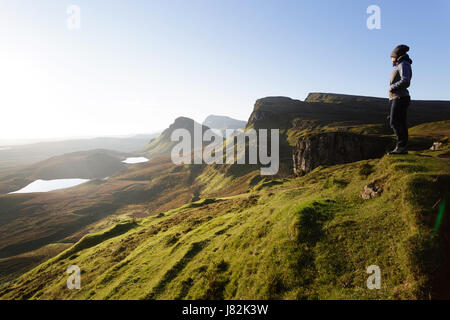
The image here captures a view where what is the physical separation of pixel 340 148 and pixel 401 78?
45.9 metres

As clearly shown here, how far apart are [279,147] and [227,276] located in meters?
102

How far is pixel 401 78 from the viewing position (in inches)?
413

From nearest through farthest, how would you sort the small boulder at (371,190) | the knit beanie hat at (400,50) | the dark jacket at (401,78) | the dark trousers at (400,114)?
1. the dark jacket at (401,78)
2. the knit beanie hat at (400,50)
3. the dark trousers at (400,114)
4. the small boulder at (371,190)

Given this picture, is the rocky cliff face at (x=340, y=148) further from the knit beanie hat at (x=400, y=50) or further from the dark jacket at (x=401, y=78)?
the knit beanie hat at (x=400, y=50)

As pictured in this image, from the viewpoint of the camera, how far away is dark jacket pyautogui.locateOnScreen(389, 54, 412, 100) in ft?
34.1

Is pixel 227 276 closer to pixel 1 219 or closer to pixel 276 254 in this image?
pixel 276 254

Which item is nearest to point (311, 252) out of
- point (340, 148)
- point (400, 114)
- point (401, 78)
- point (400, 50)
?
point (400, 114)

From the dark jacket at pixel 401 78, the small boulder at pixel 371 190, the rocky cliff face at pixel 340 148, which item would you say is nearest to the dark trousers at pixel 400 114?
the dark jacket at pixel 401 78

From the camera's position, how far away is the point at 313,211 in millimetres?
12719

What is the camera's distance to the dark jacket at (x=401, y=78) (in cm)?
1041

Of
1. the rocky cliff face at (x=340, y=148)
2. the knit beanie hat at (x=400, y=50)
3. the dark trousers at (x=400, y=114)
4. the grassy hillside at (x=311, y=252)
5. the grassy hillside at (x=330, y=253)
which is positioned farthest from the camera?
the rocky cliff face at (x=340, y=148)

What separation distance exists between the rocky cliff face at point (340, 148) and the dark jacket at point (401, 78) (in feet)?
144

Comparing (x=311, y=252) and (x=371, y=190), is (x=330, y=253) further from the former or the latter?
(x=371, y=190)

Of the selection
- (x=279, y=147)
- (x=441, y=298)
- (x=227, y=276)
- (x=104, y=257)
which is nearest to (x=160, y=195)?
(x=279, y=147)
